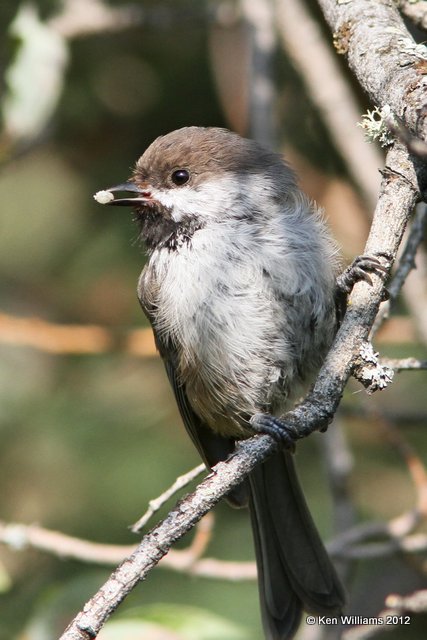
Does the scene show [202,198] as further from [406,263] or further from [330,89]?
[330,89]

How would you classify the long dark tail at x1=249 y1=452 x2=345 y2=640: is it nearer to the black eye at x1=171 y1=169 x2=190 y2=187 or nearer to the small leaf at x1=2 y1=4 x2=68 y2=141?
the black eye at x1=171 y1=169 x2=190 y2=187

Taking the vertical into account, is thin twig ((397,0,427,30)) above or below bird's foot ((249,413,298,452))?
above

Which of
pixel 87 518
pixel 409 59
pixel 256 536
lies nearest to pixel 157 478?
pixel 87 518

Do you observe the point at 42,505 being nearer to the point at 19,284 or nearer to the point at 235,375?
the point at 19,284

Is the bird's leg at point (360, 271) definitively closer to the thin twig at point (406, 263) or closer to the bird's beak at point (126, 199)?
the thin twig at point (406, 263)

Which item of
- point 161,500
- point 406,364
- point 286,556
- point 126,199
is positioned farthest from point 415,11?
point 286,556

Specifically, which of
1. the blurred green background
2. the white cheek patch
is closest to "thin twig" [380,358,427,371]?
the white cheek patch

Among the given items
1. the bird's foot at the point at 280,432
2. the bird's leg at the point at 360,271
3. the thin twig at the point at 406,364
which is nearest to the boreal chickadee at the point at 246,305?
the bird's leg at the point at 360,271
